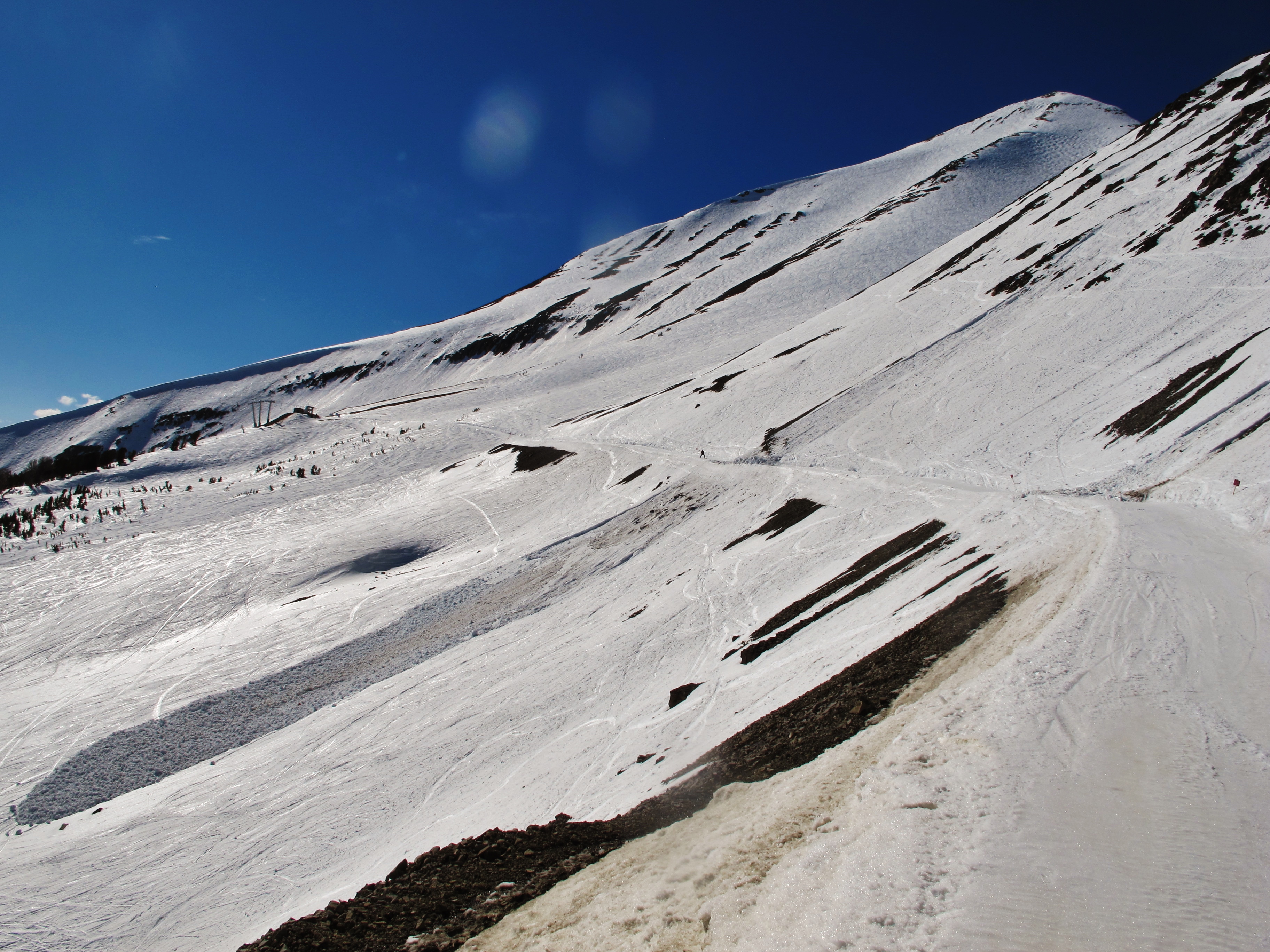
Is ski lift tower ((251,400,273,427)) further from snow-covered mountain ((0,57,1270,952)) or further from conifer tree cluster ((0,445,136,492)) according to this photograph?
snow-covered mountain ((0,57,1270,952))

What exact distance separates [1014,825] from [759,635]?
6.99m

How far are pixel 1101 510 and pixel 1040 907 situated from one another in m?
9.75

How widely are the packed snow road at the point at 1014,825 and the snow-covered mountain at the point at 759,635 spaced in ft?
0.09

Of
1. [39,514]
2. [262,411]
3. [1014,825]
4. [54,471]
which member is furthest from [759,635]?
[262,411]

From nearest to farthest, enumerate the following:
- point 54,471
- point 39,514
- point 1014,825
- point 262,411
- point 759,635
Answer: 1. point 1014,825
2. point 759,635
3. point 39,514
4. point 54,471
5. point 262,411

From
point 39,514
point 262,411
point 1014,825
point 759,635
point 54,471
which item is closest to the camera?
point 1014,825

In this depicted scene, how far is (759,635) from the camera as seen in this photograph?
425 inches

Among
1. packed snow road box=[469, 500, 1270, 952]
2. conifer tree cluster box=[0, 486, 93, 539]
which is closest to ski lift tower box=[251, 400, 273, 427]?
conifer tree cluster box=[0, 486, 93, 539]

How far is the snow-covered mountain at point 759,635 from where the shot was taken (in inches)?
157

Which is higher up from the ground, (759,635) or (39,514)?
(39,514)

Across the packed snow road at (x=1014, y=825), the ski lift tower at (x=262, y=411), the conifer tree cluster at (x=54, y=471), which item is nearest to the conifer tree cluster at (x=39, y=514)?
the conifer tree cluster at (x=54, y=471)

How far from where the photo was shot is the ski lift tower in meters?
93.5

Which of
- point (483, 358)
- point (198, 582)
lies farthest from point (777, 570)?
point (483, 358)

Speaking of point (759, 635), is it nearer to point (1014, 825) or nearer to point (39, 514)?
point (1014, 825)
